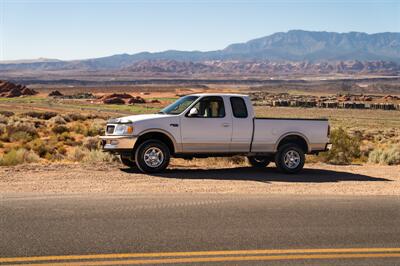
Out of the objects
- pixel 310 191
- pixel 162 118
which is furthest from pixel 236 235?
pixel 162 118

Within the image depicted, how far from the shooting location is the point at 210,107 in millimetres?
14094

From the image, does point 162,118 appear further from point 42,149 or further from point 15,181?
point 42,149

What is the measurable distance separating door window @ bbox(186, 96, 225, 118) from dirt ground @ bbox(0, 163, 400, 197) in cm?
142

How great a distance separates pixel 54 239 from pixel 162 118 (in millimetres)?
6614

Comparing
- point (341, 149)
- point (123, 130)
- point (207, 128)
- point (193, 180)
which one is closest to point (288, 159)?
point (207, 128)

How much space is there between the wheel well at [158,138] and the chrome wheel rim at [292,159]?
2.82m

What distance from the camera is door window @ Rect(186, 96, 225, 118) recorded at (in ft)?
46.0

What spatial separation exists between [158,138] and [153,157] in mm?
541

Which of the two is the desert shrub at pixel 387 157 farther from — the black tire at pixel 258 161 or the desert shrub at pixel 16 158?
the desert shrub at pixel 16 158

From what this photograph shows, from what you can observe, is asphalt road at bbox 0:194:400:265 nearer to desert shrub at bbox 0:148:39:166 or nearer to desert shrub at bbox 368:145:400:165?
desert shrub at bbox 0:148:39:166

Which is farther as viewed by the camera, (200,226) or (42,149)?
(42,149)

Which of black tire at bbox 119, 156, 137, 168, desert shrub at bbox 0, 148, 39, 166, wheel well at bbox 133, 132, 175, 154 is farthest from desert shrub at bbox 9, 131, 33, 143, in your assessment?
wheel well at bbox 133, 132, 175, 154

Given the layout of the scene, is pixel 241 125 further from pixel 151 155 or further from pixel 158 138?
pixel 151 155

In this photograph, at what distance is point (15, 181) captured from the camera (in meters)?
12.4
